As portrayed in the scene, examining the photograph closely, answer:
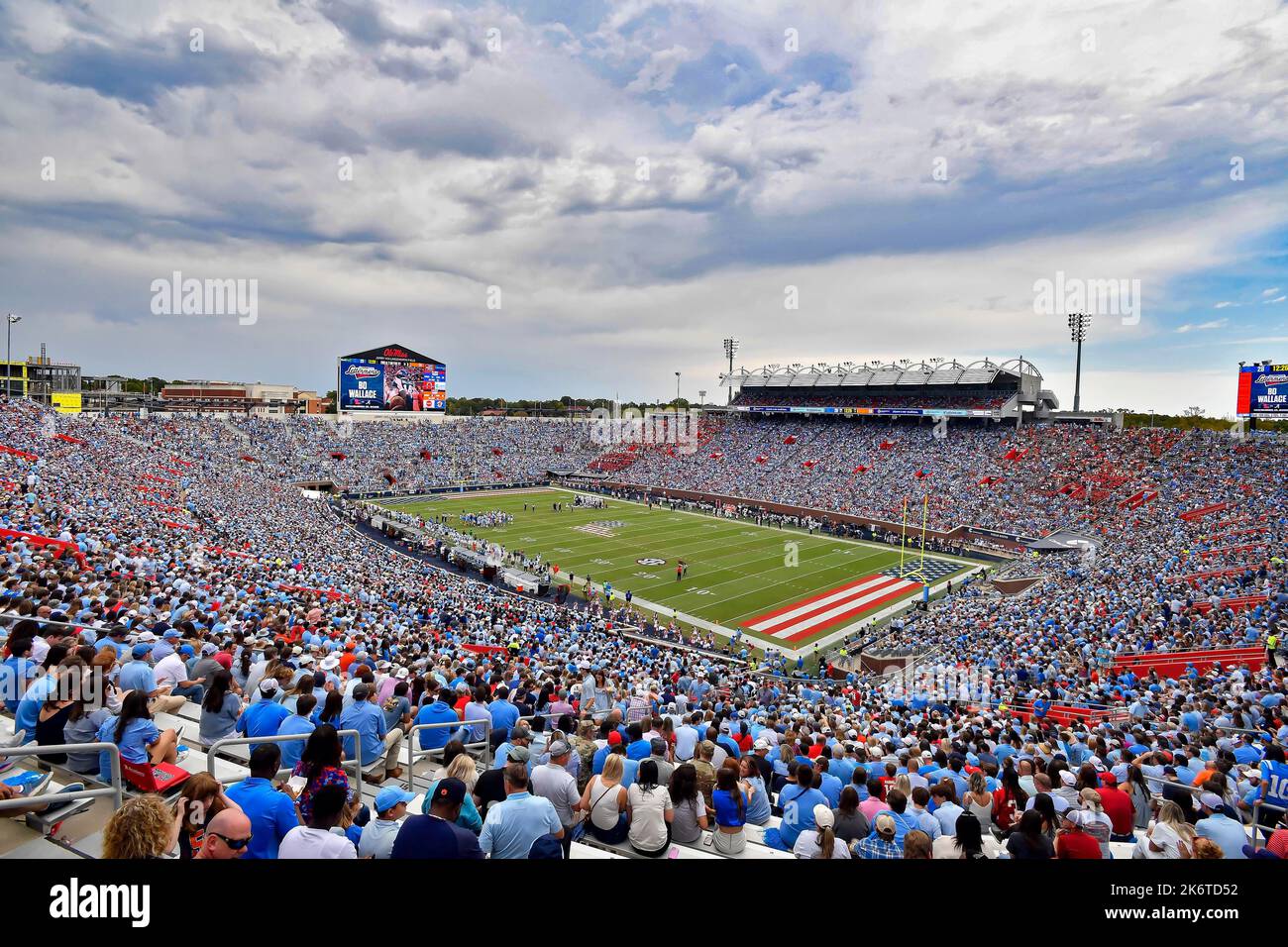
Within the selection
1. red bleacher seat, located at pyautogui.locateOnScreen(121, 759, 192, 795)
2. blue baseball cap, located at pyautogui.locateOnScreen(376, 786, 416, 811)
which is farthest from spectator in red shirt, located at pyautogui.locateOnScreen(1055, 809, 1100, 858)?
red bleacher seat, located at pyautogui.locateOnScreen(121, 759, 192, 795)

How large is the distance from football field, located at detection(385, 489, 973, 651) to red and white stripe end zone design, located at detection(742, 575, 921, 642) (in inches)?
1.6

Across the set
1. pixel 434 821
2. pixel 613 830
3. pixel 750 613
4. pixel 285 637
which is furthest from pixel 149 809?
pixel 750 613

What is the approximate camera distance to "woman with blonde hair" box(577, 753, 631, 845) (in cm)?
475

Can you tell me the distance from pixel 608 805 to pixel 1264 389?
47.4 metres

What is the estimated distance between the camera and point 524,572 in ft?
100

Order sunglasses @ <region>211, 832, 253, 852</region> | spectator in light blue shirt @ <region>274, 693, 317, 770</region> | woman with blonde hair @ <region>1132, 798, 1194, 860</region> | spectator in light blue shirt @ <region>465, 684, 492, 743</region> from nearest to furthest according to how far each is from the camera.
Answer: sunglasses @ <region>211, 832, 253, 852</region> → woman with blonde hair @ <region>1132, 798, 1194, 860</region> → spectator in light blue shirt @ <region>274, 693, 317, 770</region> → spectator in light blue shirt @ <region>465, 684, 492, 743</region>

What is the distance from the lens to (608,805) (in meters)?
4.75

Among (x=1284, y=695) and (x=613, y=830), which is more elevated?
(x=613, y=830)

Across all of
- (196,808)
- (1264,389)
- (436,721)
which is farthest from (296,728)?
(1264,389)

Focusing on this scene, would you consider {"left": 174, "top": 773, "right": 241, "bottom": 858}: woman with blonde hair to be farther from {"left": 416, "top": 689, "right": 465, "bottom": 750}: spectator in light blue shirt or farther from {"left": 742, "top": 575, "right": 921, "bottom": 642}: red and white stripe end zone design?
{"left": 742, "top": 575, "right": 921, "bottom": 642}: red and white stripe end zone design
